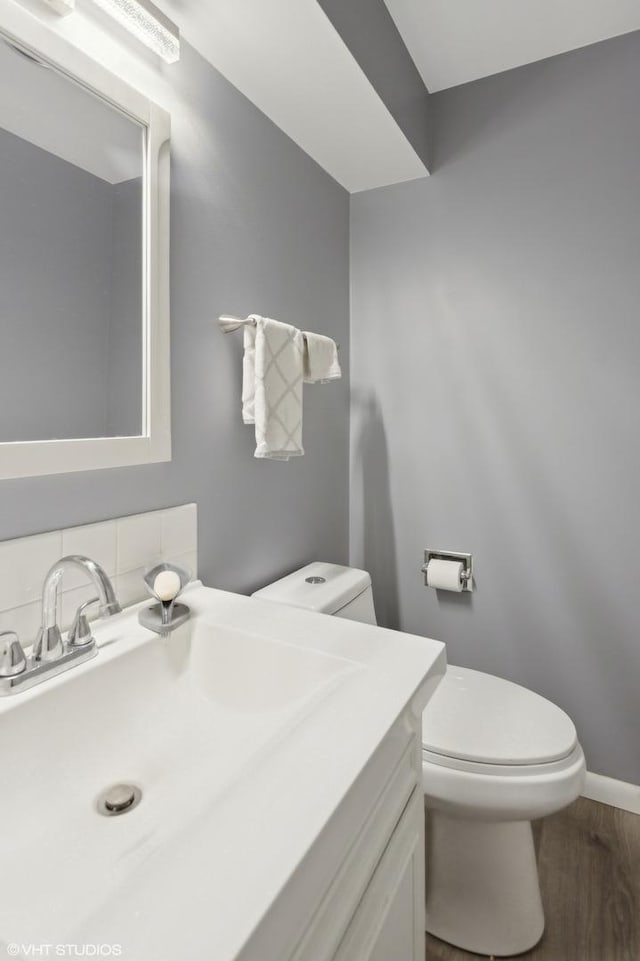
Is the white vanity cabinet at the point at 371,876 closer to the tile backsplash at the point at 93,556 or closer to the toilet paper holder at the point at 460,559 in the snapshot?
the tile backsplash at the point at 93,556

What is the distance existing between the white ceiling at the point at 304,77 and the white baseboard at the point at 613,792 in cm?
210

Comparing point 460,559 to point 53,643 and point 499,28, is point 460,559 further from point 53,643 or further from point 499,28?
point 499,28

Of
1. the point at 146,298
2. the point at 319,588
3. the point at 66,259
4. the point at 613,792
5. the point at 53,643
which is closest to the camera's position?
the point at 53,643

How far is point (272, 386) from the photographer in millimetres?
1281

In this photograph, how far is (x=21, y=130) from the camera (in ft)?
2.67

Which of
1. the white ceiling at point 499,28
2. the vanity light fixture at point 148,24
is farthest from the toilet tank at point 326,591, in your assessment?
the white ceiling at point 499,28

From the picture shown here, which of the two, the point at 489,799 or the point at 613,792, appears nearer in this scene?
the point at 489,799

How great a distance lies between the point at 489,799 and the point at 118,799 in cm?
79

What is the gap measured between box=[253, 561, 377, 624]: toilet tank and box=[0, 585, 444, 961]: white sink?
320mm

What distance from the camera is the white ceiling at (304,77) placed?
107cm

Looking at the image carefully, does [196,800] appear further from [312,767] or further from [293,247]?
[293,247]

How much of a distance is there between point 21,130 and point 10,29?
137mm

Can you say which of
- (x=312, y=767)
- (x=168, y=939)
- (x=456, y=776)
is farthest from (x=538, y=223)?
(x=168, y=939)

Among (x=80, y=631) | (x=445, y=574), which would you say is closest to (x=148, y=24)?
(x=80, y=631)
